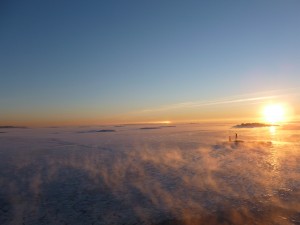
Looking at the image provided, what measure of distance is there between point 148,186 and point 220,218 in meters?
5.58

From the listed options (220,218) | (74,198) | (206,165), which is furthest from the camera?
(206,165)

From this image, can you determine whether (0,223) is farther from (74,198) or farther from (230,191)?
(230,191)

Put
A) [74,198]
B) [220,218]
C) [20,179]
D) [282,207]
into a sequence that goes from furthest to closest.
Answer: [20,179] → [74,198] → [282,207] → [220,218]

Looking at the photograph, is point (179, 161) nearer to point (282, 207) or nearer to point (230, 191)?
point (230, 191)

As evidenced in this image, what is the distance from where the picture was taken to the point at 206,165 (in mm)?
21406

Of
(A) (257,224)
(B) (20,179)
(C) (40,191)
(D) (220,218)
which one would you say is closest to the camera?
(A) (257,224)

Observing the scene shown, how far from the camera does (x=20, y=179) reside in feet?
56.9

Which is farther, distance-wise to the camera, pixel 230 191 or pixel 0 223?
pixel 230 191

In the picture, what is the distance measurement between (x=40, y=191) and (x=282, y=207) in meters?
11.4

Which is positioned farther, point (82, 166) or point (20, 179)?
point (82, 166)

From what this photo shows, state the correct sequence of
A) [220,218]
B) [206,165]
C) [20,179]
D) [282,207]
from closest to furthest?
[220,218] → [282,207] → [20,179] → [206,165]

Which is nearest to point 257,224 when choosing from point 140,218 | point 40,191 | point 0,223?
point 140,218

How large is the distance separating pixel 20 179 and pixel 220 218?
495 inches

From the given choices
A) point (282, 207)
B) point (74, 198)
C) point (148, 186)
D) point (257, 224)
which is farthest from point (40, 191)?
point (282, 207)
